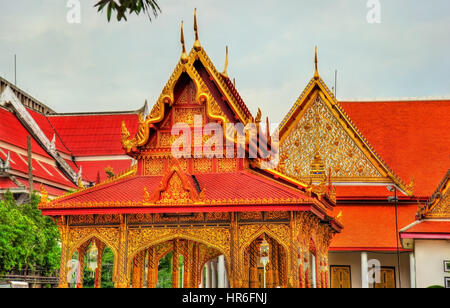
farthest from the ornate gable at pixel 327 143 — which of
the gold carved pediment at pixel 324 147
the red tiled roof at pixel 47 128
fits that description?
the red tiled roof at pixel 47 128

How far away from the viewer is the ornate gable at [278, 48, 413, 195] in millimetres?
28516

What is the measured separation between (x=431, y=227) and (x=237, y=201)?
9595 mm

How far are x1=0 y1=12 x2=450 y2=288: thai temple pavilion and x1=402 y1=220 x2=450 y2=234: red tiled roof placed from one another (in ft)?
0.41

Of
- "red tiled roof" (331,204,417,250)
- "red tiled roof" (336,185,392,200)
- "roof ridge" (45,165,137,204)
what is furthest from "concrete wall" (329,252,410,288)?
"roof ridge" (45,165,137,204)

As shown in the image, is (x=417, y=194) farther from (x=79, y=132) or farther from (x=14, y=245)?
(x=79, y=132)

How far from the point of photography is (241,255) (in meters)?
17.3

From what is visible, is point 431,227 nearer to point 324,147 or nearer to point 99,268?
point 324,147

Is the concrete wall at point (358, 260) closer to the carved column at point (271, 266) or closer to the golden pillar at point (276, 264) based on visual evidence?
the golden pillar at point (276, 264)

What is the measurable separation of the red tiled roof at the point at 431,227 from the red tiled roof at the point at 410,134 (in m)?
4.58

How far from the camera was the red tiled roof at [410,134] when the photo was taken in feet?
98.8

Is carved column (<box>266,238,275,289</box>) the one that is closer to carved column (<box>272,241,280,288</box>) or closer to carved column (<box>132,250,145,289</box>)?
carved column (<box>272,241,280,288</box>)

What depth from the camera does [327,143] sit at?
28.8m
